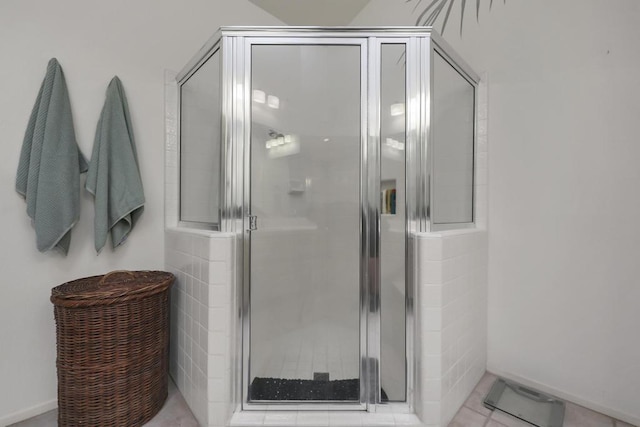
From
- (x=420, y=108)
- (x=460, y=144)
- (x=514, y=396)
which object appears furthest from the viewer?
(x=460, y=144)

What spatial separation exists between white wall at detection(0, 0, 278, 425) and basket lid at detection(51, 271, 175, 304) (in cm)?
20

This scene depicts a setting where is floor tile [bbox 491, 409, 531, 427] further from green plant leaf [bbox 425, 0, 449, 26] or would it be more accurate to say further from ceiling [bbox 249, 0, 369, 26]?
ceiling [bbox 249, 0, 369, 26]

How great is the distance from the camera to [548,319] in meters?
1.33

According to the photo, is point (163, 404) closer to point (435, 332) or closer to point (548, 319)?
point (435, 332)

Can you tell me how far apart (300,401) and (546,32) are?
2.09 metres

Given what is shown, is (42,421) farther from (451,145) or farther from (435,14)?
(435,14)

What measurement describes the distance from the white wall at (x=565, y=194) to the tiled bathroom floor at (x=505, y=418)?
0.16 ft

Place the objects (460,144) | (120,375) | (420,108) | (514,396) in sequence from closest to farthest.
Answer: (120,375) < (420,108) < (514,396) < (460,144)

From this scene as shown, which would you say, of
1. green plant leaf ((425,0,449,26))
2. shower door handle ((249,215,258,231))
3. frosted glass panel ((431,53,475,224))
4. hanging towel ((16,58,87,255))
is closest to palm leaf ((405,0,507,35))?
green plant leaf ((425,0,449,26))

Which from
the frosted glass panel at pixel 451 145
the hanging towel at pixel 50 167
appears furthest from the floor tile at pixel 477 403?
the hanging towel at pixel 50 167

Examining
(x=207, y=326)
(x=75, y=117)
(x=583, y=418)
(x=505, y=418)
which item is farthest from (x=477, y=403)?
(x=75, y=117)

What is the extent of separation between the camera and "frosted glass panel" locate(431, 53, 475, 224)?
1252 millimetres

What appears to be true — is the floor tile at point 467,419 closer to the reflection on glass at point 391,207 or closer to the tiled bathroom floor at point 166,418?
the reflection on glass at point 391,207

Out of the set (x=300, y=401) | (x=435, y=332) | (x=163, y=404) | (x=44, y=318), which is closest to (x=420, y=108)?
(x=435, y=332)
